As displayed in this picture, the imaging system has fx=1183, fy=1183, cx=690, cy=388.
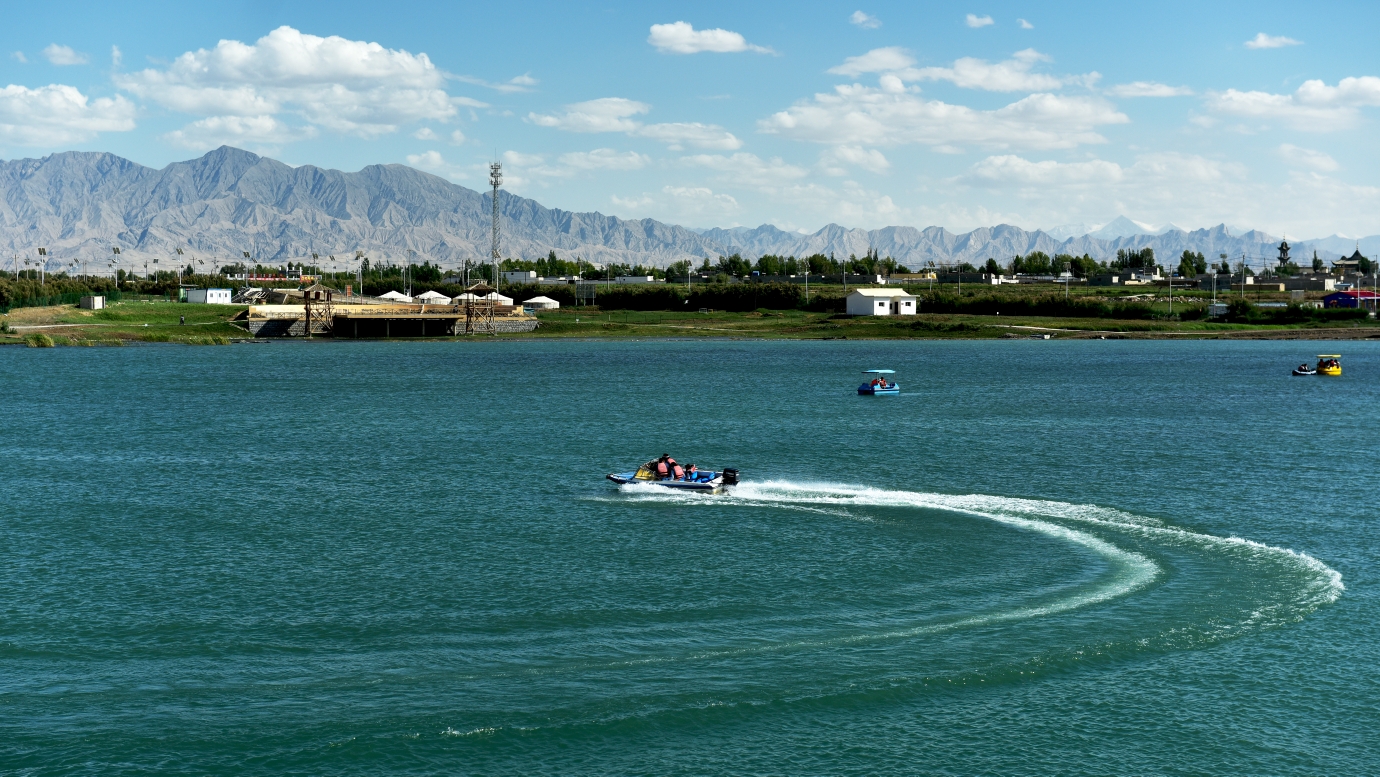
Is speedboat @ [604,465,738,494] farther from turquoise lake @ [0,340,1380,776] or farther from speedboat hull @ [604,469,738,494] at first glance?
turquoise lake @ [0,340,1380,776]

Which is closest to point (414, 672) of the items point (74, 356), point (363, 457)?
point (363, 457)

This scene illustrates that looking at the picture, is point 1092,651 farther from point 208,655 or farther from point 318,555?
point 318,555

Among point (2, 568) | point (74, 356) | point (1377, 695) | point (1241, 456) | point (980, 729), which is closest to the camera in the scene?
point (980, 729)

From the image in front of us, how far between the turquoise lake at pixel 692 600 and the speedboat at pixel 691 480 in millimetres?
763

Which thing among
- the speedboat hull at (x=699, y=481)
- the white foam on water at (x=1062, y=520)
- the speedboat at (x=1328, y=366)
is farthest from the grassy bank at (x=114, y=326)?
the speedboat at (x=1328, y=366)

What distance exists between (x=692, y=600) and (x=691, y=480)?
18607 mm

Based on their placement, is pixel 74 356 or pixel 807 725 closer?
pixel 807 725

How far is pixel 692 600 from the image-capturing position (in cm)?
3881

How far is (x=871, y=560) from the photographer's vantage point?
144 feet

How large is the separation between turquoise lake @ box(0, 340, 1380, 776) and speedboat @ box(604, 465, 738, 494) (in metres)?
0.76

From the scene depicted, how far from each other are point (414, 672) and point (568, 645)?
14.8 feet

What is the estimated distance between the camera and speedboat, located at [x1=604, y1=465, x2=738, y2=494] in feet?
187

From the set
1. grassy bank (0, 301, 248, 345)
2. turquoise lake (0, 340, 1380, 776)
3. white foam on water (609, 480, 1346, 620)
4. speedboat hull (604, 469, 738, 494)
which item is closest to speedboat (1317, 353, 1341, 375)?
turquoise lake (0, 340, 1380, 776)

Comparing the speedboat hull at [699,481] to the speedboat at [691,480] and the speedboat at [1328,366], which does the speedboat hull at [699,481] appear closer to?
the speedboat at [691,480]
